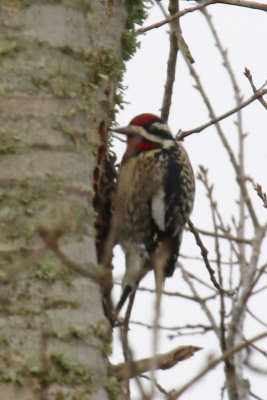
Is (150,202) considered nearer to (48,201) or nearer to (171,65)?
(171,65)

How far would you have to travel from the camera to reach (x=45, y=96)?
2.46 m

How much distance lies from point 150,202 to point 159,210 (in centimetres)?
6

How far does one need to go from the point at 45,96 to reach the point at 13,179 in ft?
0.94

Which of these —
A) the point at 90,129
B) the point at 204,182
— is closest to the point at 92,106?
the point at 90,129

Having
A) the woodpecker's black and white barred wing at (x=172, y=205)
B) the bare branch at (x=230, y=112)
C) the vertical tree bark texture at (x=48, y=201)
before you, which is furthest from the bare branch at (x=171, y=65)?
the woodpecker's black and white barred wing at (x=172, y=205)

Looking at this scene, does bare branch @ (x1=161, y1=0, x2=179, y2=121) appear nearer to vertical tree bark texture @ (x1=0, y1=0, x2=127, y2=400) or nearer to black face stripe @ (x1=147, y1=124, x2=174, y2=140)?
vertical tree bark texture @ (x1=0, y1=0, x2=127, y2=400)

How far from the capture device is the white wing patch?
3.68 m

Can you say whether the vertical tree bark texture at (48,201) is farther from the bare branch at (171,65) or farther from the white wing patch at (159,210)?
the white wing patch at (159,210)

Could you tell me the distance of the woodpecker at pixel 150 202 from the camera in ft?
12.0

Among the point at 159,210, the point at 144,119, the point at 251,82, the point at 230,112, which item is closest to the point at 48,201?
the point at 230,112

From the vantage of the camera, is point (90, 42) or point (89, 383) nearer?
point (89, 383)

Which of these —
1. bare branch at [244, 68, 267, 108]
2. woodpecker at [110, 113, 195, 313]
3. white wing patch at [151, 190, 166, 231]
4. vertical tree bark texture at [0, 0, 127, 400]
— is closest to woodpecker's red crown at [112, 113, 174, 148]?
woodpecker at [110, 113, 195, 313]

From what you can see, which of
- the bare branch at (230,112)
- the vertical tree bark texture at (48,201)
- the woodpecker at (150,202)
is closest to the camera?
the vertical tree bark texture at (48,201)

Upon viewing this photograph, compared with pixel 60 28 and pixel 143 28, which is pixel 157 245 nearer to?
pixel 143 28
